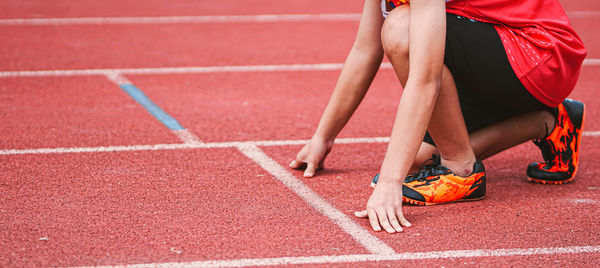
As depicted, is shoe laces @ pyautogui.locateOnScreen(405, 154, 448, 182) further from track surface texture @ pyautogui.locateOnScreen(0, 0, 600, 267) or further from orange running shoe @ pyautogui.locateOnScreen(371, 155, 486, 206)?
track surface texture @ pyautogui.locateOnScreen(0, 0, 600, 267)

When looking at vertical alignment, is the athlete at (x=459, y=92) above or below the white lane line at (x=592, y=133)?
above

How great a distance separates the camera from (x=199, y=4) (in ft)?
34.7

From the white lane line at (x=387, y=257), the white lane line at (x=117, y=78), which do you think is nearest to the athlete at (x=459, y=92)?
the white lane line at (x=387, y=257)

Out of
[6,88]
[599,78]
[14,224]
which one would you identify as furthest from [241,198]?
[599,78]

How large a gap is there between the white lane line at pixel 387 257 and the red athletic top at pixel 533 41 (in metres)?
0.75

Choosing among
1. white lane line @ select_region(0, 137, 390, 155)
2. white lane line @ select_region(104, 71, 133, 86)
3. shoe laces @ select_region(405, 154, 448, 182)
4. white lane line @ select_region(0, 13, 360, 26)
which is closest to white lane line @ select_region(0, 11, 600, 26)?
white lane line @ select_region(0, 13, 360, 26)

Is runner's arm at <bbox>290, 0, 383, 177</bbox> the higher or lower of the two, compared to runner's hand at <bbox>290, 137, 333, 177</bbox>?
higher

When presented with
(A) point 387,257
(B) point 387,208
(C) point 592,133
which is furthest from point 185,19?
(A) point 387,257

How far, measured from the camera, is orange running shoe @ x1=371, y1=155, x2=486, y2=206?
3.42m

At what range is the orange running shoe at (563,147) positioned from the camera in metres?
3.79

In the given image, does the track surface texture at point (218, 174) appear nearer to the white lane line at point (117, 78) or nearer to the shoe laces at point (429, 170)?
the white lane line at point (117, 78)

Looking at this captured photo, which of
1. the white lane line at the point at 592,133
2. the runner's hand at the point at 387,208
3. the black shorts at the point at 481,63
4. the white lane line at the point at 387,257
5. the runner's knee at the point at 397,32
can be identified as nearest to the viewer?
the white lane line at the point at 387,257

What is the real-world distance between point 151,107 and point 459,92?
2204 millimetres

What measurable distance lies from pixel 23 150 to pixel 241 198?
1342 millimetres
